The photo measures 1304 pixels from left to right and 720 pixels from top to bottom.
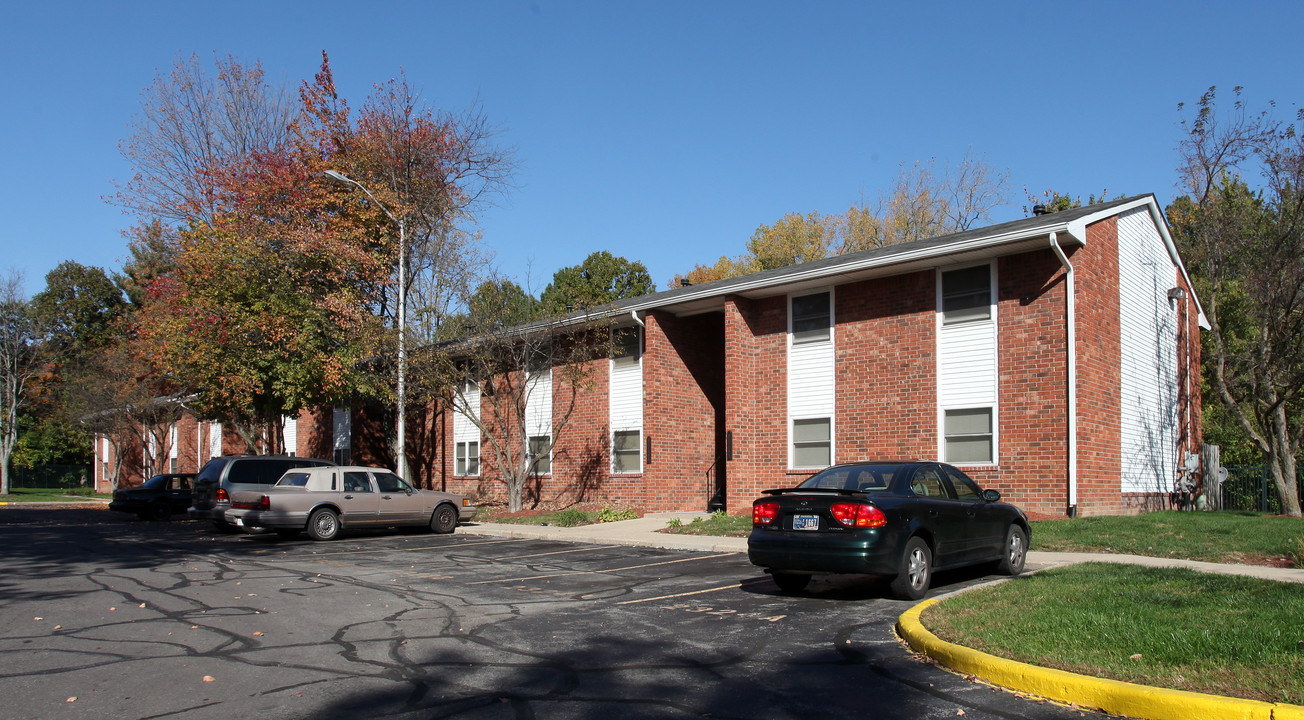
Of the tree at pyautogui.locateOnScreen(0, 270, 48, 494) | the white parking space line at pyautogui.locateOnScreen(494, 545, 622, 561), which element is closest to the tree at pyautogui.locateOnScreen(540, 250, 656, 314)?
the tree at pyautogui.locateOnScreen(0, 270, 48, 494)

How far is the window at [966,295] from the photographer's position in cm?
1794

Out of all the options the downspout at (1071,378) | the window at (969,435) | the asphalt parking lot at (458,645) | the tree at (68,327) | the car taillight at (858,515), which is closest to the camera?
the asphalt parking lot at (458,645)

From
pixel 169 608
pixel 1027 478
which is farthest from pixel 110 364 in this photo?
pixel 1027 478

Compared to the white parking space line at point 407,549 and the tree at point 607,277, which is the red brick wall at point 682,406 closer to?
the white parking space line at point 407,549

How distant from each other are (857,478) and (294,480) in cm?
1258

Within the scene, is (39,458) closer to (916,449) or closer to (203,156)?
(203,156)

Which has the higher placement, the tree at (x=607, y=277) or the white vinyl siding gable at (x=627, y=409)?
the tree at (x=607, y=277)

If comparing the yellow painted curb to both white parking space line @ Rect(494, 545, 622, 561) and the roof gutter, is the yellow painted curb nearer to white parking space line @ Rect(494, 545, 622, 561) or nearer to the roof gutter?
white parking space line @ Rect(494, 545, 622, 561)

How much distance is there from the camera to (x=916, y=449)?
18.6 meters

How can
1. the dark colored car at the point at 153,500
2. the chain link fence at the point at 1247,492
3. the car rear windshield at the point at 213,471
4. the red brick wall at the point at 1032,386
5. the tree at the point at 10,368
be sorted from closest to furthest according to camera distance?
the red brick wall at the point at 1032,386, the car rear windshield at the point at 213,471, the chain link fence at the point at 1247,492, the dark colored car at the point at 153,500, the tree at the point at 10,368

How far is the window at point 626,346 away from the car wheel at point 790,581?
13973 mm

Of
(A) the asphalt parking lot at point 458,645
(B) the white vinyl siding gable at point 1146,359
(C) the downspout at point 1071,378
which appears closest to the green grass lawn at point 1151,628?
(A) the asphalt parking lot at point 458,645

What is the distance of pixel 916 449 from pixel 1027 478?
2.32 m

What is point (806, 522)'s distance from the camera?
376 inches
